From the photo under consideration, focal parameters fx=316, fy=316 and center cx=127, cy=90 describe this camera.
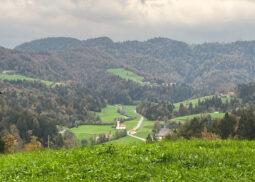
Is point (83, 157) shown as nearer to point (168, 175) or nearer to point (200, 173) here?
point (168, 175)

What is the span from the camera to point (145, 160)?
1714 centimetres

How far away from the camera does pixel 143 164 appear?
16.6 m

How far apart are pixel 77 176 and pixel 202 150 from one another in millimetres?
7386

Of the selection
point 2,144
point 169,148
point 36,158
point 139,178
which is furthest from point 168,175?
point 2,144

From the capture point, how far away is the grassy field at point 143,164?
14922 mm

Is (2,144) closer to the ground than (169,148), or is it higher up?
closer to the ground

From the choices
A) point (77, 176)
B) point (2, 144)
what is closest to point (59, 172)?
point (77, 176)

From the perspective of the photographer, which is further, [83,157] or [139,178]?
[83,157]

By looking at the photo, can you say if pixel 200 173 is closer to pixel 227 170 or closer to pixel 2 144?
pixel 227 170

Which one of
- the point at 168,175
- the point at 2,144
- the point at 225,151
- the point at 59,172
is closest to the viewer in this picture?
the point at 168,175

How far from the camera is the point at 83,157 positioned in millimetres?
18359

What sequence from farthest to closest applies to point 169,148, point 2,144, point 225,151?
point 2,144
point 169,148
point 225,151

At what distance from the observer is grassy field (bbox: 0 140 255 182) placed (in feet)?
49.0

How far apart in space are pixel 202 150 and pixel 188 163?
206cm
